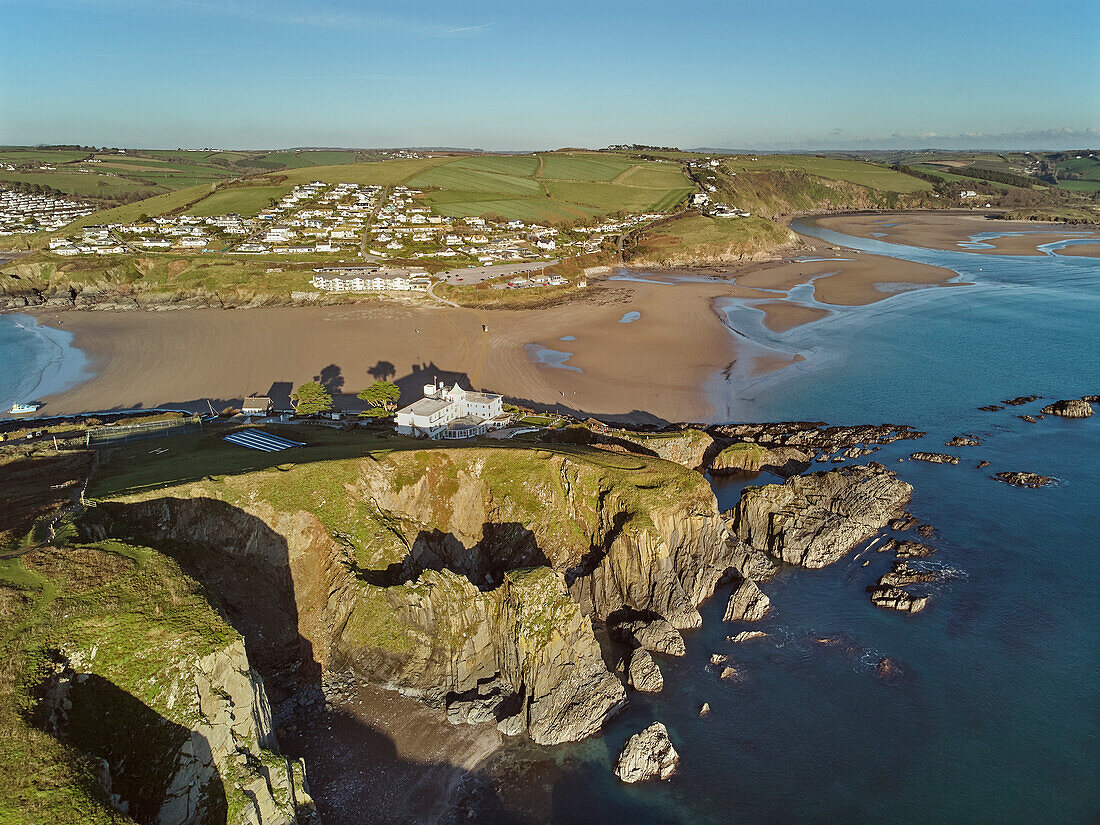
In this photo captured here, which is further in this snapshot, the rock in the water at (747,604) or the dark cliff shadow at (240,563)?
the rock in the water at (747,604)

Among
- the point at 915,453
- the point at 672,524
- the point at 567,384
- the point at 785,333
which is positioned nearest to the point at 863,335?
the point at 785,333

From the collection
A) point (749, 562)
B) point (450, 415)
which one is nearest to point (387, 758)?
point (749, 562)

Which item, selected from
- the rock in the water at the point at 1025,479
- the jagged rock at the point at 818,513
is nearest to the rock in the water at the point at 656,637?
the jagged rock at the point at 818,513

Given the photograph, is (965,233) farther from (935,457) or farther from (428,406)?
(428,406)

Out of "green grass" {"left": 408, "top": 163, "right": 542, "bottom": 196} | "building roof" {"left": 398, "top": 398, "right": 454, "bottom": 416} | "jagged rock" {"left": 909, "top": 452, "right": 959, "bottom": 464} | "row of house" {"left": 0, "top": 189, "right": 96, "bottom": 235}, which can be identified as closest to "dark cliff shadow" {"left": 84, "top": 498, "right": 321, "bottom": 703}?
"building roof" {"left": 398, "top": 398, "right": 454, "bottom": 416}

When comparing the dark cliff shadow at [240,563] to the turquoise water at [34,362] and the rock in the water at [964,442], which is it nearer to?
the turquoise water at [34,362]

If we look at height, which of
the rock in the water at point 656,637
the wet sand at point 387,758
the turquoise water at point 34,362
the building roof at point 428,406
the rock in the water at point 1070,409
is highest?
the building roof at point 428,406

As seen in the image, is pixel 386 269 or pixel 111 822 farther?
pixel 386 269

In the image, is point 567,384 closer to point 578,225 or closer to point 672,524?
point 672,524
